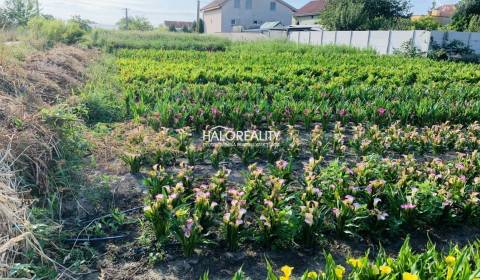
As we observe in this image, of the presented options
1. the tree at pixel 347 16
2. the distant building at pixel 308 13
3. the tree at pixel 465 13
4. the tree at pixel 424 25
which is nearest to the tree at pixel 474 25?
the tree at pixel 465 13

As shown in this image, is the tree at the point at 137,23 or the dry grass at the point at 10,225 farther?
the tree at the point at 137,23

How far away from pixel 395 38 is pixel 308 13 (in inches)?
1230

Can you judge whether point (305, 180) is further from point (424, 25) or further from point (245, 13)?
point (245, 13)

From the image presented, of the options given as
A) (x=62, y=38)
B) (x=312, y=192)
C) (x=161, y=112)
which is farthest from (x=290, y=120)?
(x=62, y=38)

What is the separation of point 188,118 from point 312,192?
3238 millimetres

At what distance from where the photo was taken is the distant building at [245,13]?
49281 millimetres

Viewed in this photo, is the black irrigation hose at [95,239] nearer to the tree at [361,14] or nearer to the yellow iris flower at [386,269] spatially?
the yellow iris flower at [386,269]

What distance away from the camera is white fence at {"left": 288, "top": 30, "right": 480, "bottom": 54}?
18562mm

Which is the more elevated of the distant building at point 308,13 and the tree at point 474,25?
the distant building at point 308,13

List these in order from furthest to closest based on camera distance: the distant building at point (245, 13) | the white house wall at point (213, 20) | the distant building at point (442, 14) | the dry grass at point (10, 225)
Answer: the white house wall at point (213, 20)
the distant building at point (245, 13)
the distant building at point (442, 14)
the dry grass at point (10, 225)

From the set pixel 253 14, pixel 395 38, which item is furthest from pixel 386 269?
pixel 253 14

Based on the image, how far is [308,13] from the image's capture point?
4969 cm

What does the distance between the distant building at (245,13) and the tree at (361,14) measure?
18.9 metres

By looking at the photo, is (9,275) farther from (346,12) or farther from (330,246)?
(346,12)
